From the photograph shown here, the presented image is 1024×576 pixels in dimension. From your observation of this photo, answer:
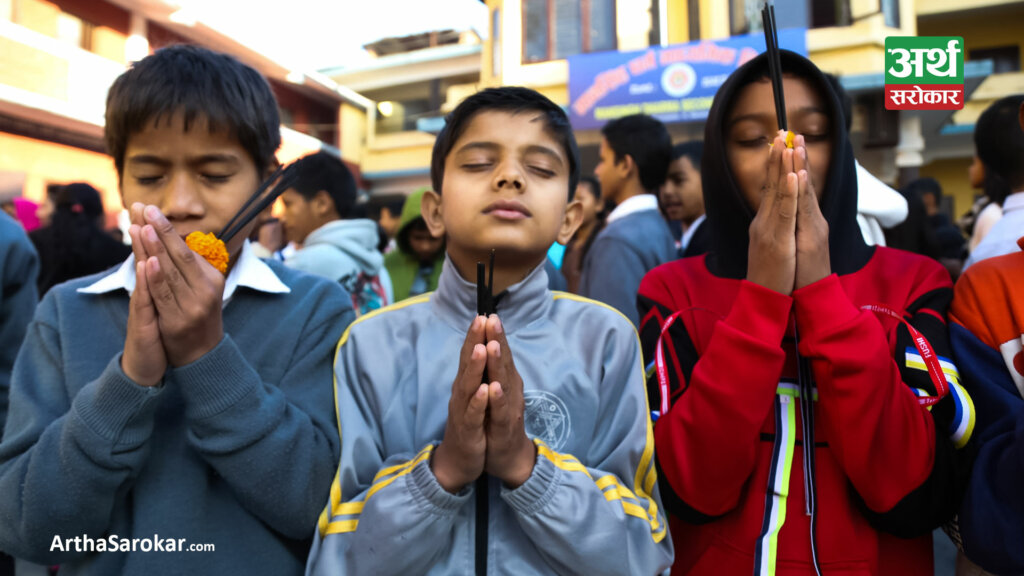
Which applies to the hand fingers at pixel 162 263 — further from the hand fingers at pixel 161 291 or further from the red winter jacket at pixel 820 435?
the red winter jacket at pixel 820 435

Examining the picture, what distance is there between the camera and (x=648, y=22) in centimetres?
232

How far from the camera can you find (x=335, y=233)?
3.13 meters

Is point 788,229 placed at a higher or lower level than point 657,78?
lower

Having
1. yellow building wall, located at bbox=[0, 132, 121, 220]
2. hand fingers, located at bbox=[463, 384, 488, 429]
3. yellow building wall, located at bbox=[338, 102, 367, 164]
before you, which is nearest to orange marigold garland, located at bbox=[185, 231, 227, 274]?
hand fingers, located at bbox=[463, 384, 488, 429]

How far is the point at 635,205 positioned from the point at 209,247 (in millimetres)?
2131

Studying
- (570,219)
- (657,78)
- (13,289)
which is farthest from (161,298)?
(657,78)

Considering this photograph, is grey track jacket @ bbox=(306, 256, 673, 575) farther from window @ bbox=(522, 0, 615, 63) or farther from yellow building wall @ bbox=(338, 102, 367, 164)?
yellow building wall @ bbox=(338, 102, 367, 164)

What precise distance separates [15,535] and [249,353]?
0.46 m

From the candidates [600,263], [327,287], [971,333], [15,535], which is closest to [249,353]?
[327,287]

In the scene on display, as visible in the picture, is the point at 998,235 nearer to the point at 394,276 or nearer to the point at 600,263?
the point at 600,263

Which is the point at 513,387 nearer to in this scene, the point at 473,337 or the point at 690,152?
the point at 473,337

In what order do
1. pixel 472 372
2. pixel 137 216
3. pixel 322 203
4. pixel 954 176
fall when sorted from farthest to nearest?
1. pixel 954 176
2. pixel 322 203
3. pixel 137 216
4. pixel 472 372

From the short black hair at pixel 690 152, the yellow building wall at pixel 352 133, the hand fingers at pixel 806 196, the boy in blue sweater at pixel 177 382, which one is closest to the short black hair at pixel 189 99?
the boy in blue sweater at pixel 177 382

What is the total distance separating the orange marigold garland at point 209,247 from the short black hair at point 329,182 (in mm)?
2321
